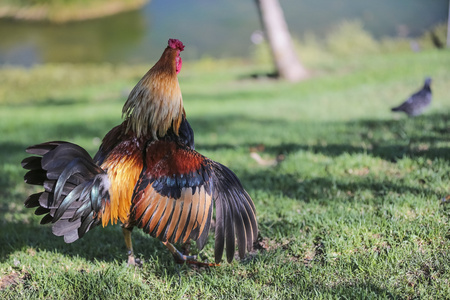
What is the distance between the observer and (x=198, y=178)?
3.08 metres

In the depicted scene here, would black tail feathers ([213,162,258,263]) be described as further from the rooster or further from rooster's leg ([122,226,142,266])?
rooster's leg ([122,226,142,266])

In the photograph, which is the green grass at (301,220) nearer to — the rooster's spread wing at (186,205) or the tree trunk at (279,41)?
the rooster's spread wing at (186,205)

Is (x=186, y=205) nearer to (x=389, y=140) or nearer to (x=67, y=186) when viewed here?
(x=67, y=186)

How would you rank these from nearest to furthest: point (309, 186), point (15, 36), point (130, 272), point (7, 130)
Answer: point (130, 272), point (309, 186), point (7, 130), point (15, 36)

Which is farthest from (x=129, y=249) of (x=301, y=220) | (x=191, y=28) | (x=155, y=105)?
(x=191, y=28)

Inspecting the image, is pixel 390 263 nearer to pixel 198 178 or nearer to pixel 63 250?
pixel 198 178

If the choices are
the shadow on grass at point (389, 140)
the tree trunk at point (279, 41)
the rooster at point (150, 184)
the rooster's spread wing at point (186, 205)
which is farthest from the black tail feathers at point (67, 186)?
the tree trunk at point (279, 41)

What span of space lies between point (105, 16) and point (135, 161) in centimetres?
2508

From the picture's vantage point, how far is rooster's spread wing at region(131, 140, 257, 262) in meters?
3.02

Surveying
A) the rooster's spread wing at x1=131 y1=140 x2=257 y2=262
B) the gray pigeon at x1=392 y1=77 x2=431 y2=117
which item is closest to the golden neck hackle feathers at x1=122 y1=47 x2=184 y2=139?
the rooster's spread wing at x1=131 y1=140 x2=257 y2=262

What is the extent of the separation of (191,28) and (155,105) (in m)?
21.9

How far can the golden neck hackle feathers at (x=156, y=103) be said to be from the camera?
324 centimetres

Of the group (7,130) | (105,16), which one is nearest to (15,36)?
(105,16)

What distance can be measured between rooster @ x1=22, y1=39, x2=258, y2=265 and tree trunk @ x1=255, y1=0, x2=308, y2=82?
10373 mm
